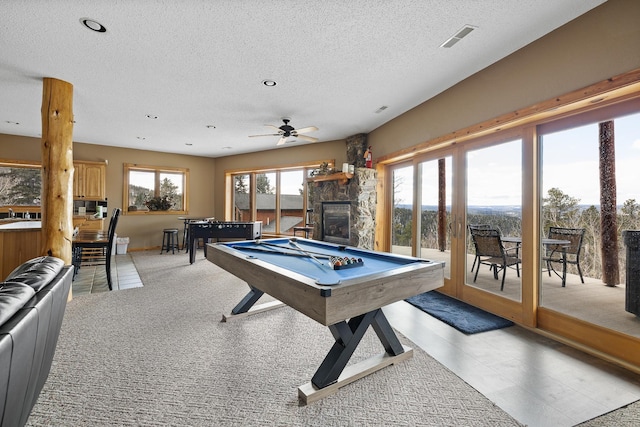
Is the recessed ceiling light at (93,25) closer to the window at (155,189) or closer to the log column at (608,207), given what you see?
the log column at (608,207)

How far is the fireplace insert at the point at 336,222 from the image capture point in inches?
209

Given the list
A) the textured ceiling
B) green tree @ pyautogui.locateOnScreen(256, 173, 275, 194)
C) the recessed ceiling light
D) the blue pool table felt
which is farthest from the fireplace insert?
the recessed ceiling light

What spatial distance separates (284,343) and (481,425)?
58.0 inches

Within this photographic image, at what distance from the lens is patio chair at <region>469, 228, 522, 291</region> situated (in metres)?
3.12

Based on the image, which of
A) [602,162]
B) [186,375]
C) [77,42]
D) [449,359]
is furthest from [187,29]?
[602,162]

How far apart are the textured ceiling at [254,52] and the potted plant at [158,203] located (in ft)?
9.98

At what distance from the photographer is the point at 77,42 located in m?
2.61

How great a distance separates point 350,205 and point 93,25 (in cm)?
401

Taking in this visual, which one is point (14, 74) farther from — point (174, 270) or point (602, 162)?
point (602, 162)

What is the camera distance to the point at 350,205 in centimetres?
524

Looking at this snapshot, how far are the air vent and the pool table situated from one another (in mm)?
1943

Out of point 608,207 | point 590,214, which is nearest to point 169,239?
point 590,214

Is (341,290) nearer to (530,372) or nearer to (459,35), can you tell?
(530,372)

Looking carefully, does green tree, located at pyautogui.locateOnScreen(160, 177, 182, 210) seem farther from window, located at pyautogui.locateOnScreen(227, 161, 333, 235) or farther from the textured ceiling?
the textured ceiling
